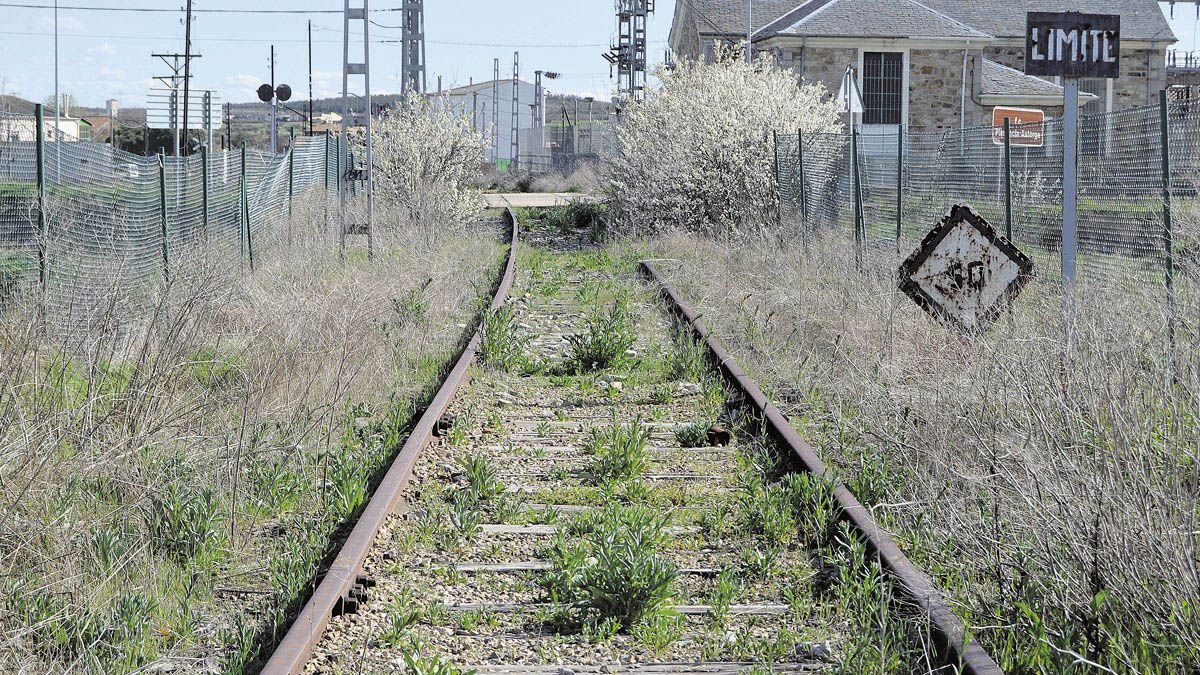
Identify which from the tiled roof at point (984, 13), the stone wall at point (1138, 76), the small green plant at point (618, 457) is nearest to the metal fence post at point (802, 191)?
the small green plant at point (618, 457)

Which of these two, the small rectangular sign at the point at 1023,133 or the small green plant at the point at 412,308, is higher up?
the small rectangular sign at the point at 1023,133

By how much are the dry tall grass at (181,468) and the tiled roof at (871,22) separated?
2889 centimetres

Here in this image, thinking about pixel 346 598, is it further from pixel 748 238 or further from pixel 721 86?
pixel 721 86

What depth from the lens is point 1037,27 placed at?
352 inches

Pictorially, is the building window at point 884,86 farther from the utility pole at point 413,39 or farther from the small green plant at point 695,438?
the small green plant at point 695,438

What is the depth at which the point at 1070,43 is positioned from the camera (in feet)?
29.3

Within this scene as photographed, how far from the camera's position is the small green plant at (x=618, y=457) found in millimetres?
7211

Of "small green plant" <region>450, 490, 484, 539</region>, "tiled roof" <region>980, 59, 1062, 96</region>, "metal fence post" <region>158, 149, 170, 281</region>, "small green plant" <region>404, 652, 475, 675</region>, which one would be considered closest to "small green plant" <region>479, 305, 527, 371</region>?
"metal fence post" <region>158, 149, 170, 281</region>

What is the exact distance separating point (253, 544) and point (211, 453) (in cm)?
103

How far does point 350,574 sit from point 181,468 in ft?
5.87

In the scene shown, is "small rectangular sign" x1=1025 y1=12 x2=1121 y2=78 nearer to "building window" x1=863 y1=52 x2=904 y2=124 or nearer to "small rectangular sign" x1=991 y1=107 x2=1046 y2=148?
"small rectangular sign" x1=991 y1=107 x2=1046 y2=148

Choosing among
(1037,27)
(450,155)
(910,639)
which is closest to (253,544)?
(910,639)

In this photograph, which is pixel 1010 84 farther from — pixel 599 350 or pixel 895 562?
pixel 895 562

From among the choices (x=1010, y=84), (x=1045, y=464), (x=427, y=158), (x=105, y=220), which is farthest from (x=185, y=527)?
(x=1010, y=84)
